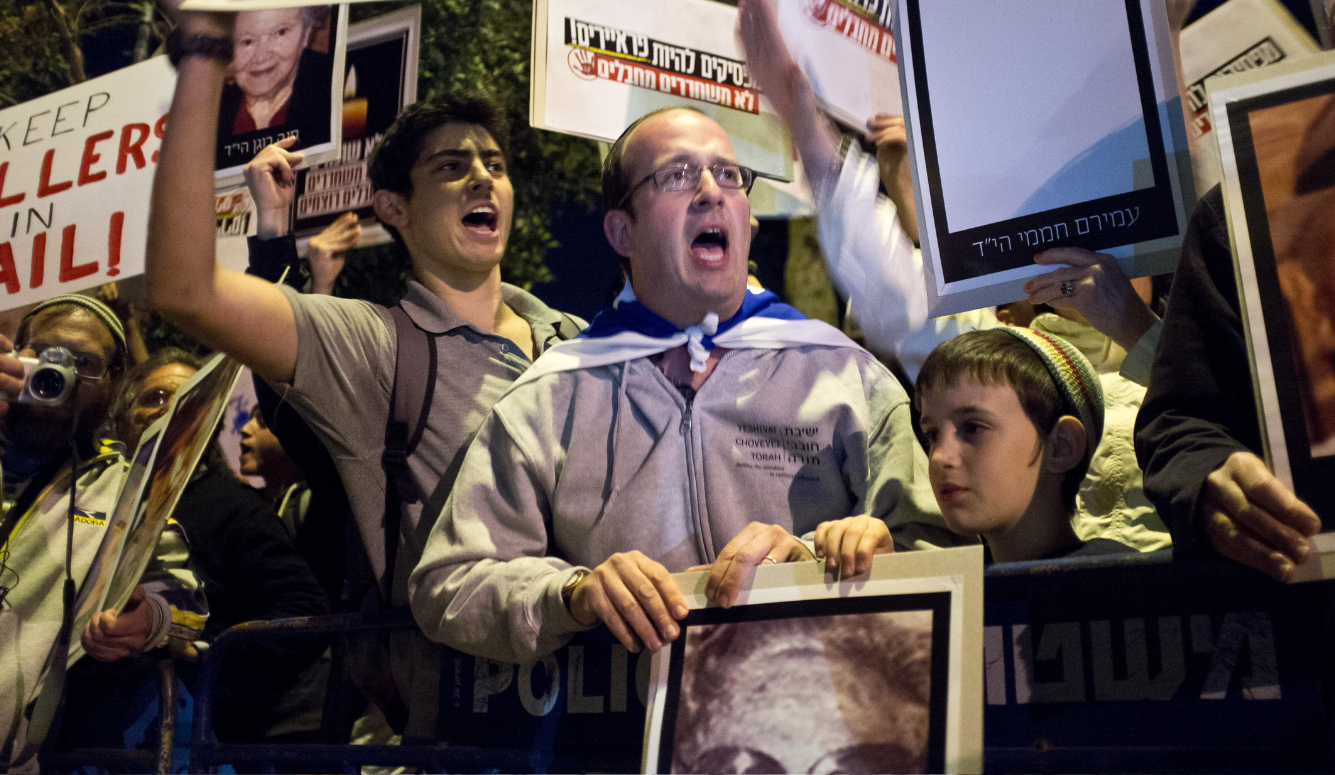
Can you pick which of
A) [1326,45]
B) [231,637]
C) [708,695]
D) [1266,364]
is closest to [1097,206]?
[1266,364]

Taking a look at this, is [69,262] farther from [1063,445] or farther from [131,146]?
[1063,445]

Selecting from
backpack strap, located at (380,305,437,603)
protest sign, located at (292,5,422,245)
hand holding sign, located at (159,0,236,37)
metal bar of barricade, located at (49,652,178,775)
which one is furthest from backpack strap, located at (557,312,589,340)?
metal bar of barricade, located at (49,652,178,775)

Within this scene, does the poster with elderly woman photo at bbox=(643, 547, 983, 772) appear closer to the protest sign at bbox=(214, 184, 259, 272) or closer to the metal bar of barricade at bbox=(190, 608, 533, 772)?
the metal bar of barricade at bbox=(190, 608, 533, 772)

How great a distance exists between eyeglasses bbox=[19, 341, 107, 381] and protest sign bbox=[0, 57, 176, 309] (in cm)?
21

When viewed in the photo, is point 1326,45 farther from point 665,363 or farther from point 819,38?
point 665,363

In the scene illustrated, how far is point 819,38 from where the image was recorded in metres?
2.56

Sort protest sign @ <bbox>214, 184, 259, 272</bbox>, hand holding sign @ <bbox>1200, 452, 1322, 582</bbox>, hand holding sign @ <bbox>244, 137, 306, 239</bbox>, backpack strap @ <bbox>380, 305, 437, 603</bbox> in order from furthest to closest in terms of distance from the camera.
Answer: protest sign @ <bbox>214, 184, 259, 272</bbox> → hand holding sign @ <bbox>244, 137, 306, 239</bbox> → backpack strap @ <bbox>380, 305, 437, 603</bbox> → hand holding sign @ <bbox>1200, 452, 1322, 582</bbox>

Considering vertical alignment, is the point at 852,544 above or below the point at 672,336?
below

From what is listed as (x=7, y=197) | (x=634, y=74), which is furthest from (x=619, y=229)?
(x=7, y=197)

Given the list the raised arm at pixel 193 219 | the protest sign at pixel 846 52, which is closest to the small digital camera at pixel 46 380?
the raised arm at pixel 193 219

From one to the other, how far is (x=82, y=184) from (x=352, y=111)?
2.63ft

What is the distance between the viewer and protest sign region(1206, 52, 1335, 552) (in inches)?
54.5

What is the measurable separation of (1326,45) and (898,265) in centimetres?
86

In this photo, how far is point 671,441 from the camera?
1913 mm
